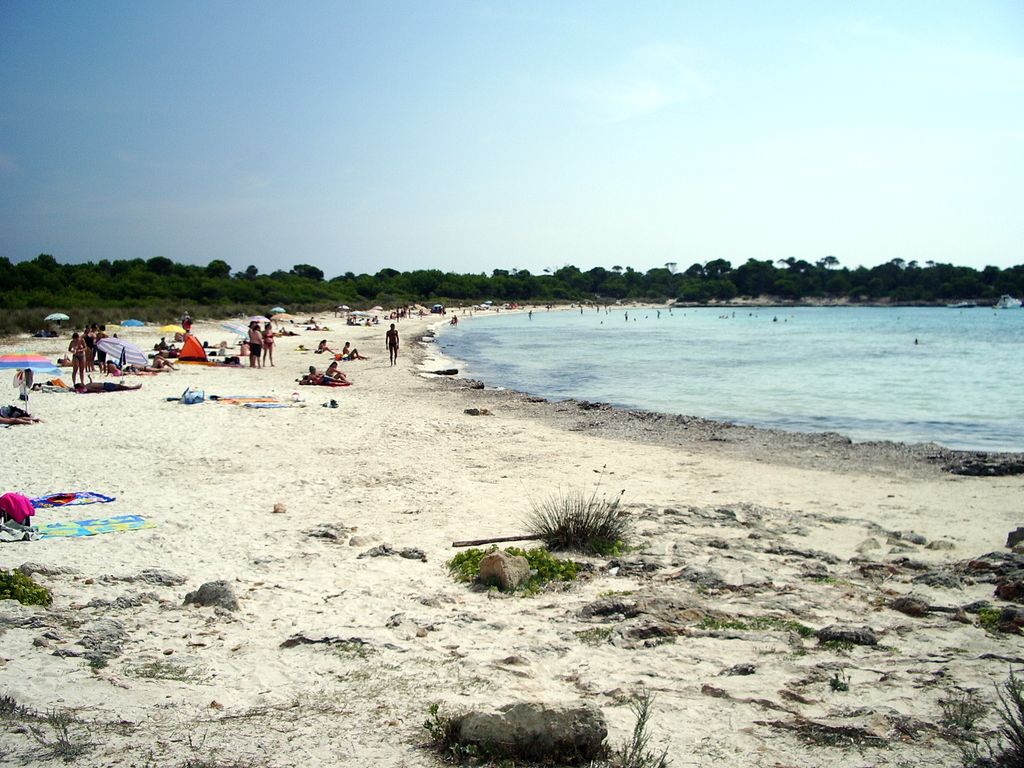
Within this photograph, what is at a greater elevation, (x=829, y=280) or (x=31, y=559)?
(x=829, y=280)

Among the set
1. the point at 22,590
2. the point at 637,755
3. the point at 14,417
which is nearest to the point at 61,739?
the point at 22,590

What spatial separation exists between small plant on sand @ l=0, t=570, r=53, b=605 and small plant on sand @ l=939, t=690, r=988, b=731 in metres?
5.54

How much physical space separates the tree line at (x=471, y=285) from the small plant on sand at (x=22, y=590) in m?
42.4

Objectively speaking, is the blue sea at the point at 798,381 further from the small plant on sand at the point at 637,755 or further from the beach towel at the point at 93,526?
the small plant on sand at the point at 637,755

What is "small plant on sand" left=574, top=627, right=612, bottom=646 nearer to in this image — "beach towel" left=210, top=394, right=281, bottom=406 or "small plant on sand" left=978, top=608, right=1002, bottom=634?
"small plant on sand" left=978, top=608, right=1002, bottom=634

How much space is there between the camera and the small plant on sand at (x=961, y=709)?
363 centimetres

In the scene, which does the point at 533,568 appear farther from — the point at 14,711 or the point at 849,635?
the point at 14,711

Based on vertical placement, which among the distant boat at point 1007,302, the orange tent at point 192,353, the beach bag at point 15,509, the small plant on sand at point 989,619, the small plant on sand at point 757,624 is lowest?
the small plant on sand at point 757,624

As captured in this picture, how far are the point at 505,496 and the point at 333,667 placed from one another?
15.5 feet

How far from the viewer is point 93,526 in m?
7.09

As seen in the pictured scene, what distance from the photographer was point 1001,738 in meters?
3.43

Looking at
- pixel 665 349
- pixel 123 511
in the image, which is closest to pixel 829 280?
pixel 665 349

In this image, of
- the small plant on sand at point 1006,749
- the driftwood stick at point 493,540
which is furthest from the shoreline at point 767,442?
the small plant on sand at point 1006,749

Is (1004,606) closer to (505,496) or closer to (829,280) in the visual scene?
(505,496)
